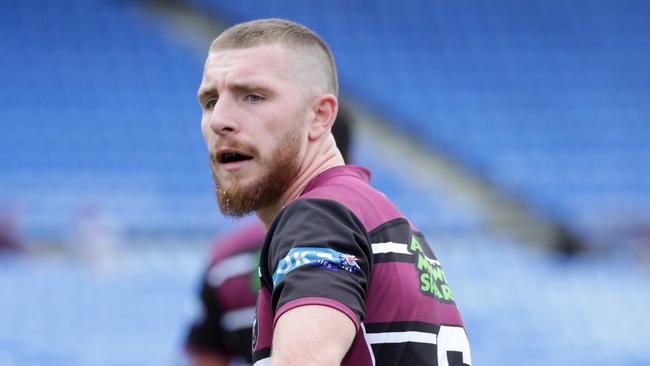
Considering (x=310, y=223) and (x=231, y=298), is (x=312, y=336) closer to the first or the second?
(x=310, y=223)

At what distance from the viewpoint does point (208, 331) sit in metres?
3.67

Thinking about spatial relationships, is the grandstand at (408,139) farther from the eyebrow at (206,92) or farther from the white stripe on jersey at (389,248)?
the white stripe on jersey at (389,248)

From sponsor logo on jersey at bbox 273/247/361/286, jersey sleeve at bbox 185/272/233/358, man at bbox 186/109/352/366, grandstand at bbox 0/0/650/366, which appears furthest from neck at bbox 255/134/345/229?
grandstand at bbox 0/0/650/366

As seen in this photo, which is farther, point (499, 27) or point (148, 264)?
point (499, 27)

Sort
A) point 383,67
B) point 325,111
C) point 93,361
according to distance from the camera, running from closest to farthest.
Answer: point 325,111 → point 93,361 → point 383,67

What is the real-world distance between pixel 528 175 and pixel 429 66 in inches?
98.1

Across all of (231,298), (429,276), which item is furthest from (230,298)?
(429,276)

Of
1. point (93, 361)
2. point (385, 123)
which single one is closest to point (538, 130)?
point (385, 123)

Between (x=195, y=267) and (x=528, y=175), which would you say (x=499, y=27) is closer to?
(x=528, y=175)

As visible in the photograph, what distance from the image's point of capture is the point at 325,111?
7.11 feet

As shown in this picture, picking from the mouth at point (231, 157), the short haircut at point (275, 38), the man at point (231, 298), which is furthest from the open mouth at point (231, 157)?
the man at point (231, 298)

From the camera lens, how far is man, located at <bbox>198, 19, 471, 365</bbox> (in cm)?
174

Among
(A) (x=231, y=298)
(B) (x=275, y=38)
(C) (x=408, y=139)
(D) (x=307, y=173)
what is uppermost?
(C) (x=408, y=139)

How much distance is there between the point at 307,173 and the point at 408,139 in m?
12.3
